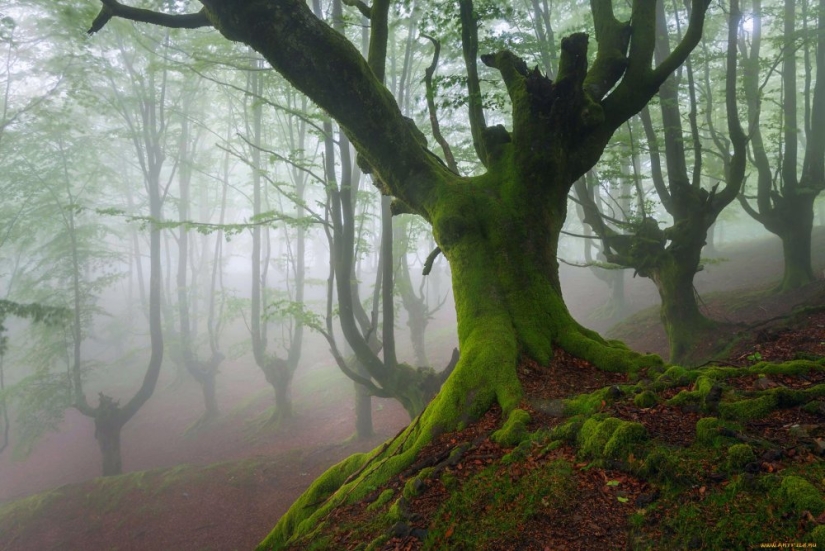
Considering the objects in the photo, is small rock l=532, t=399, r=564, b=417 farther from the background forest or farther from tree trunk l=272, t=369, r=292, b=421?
tree trunk l=272, t=369, r=292, b=421

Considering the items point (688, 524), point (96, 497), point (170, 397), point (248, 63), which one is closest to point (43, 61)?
point (248, 63)

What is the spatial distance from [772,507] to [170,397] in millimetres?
23490

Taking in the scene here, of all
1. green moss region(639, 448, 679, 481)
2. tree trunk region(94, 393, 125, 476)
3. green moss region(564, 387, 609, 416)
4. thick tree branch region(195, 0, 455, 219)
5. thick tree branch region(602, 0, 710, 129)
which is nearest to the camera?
green moss region(639, 448, 679, 481)

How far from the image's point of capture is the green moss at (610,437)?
8.56 ft

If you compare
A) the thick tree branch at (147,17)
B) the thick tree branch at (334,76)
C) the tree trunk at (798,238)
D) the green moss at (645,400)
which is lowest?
the green moss at (645,400)

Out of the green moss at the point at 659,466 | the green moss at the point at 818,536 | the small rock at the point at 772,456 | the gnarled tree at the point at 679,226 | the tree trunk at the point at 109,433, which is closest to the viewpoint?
the green moss at the point at 818,536

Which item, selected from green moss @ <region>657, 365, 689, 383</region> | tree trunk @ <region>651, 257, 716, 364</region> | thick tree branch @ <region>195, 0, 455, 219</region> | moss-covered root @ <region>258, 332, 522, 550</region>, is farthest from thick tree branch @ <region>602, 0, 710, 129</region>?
tree trunk @ <region>651, 257, 716, 364</region>

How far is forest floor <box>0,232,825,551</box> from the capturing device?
7.70ft


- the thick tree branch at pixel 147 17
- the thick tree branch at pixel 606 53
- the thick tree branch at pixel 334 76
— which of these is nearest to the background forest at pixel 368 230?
the thick tree branch at pixel 606 53

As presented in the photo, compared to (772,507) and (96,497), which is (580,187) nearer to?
(772,507)

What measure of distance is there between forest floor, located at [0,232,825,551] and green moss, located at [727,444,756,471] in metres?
0.07

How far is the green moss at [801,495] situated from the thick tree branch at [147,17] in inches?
217

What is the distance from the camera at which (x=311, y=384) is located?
2017 cm

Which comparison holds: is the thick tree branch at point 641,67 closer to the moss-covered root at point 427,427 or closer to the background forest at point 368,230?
the background forest at point 368,230
